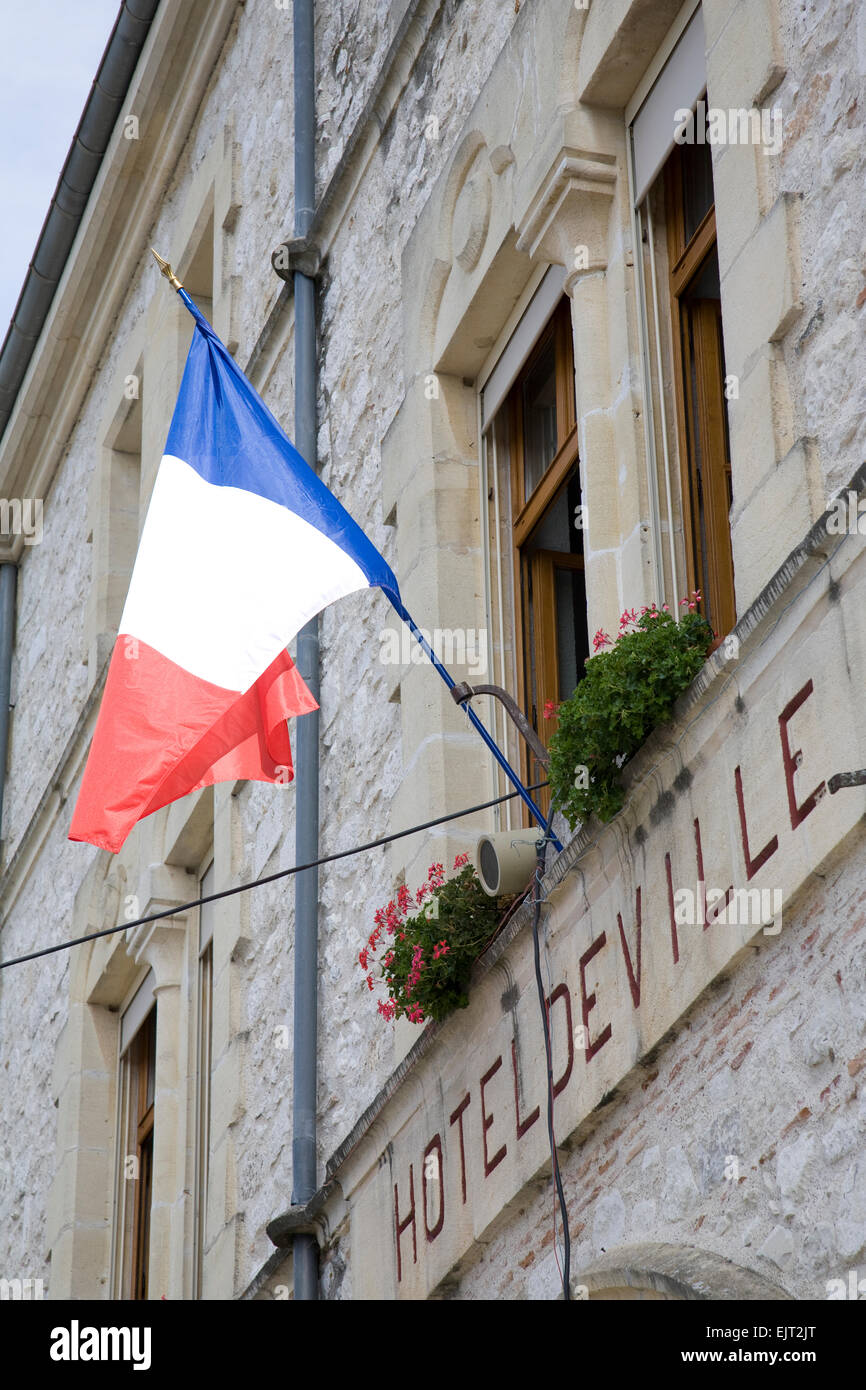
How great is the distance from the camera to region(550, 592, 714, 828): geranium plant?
5117 mm

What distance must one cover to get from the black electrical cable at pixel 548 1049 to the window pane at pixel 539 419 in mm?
1634

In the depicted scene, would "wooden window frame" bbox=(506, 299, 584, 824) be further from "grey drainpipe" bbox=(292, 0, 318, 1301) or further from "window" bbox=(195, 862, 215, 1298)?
"window" bbox=(195, 862, 215, 1298)

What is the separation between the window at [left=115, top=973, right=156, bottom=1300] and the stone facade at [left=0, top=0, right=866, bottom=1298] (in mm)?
144

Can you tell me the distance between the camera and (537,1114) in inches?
221

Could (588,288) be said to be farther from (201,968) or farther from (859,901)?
(201,968)

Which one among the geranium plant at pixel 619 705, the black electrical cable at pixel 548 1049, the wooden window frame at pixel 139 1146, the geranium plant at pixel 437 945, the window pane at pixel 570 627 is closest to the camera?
the geranium plant at pixel 619 705

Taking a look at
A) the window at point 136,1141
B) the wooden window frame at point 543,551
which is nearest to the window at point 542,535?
the wooden window frame at point 543,551

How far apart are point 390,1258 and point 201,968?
3.62 metres

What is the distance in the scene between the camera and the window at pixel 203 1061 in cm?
912

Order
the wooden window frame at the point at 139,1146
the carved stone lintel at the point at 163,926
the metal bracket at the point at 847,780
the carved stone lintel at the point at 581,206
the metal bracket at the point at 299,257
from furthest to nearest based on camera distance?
the wooden window frame at the point at 139,1146 → the carved stone lintel at the point at 163,926 → the metal bracket at the point at 299,257 → the carved stone lintel at the point at 581,206 → the metal bracket at the point at 847,780

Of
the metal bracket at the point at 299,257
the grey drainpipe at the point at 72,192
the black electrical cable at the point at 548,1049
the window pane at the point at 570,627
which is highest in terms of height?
the grey drainpipe at the point at 72,192

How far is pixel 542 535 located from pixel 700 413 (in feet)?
4.00

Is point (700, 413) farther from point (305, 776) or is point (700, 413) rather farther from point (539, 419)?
point (305, 776)

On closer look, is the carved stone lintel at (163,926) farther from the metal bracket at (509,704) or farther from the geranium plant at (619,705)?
the geranium plant at (619,705)
